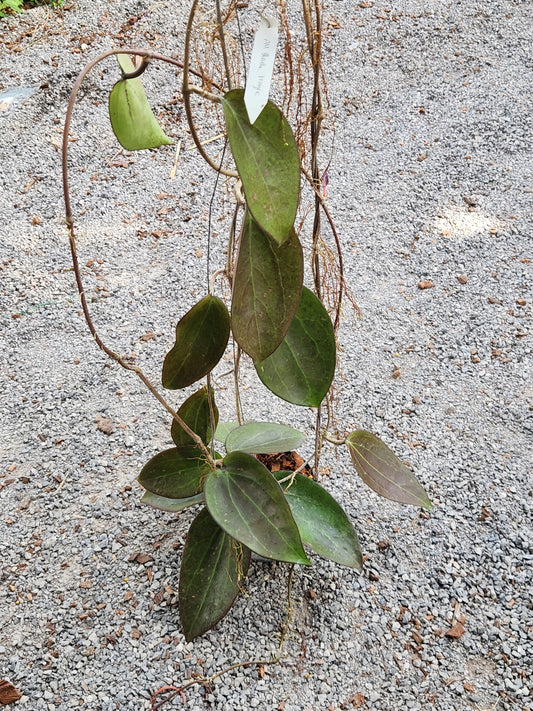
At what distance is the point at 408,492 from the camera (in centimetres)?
99

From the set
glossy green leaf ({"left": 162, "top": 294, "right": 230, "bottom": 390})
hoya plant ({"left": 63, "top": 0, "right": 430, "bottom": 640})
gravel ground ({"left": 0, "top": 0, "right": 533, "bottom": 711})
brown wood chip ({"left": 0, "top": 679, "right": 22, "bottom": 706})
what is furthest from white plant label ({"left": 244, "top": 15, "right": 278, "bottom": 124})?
brown wood chip ({"left": 0, "top": 679, "right": 22, "bottom": 706})

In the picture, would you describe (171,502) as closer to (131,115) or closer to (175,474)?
(175,474)

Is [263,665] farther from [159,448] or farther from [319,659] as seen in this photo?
[159,448]

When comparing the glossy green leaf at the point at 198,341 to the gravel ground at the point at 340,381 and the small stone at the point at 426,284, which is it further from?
the small stone at the point at 426,284

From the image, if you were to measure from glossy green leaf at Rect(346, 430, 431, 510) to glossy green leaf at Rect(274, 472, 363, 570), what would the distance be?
0.29 feet

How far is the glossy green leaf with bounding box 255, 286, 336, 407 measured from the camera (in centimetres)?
83

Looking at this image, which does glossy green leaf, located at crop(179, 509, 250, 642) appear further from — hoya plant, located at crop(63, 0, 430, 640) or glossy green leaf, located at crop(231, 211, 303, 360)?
glossy green leaf, located at crop(231, 211, 303, 360)

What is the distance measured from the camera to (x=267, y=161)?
25.1 inches

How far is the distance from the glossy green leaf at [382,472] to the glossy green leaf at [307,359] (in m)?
0.21

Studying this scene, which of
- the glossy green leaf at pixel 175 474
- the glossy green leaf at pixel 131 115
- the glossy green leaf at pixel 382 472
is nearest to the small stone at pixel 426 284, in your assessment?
the glossy green leaf at pixel 382 472

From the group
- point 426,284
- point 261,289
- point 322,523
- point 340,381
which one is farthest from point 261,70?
point 426,284

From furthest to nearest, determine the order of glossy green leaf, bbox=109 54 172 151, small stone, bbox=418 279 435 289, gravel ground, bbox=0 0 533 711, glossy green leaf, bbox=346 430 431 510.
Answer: small stone, bbox=418 279 435 289, gravel ground, bbox=0 0 533 711, glossy green leaf, bbox=346 430 431 510, glossy green leaf, bbox=109 54 172 151

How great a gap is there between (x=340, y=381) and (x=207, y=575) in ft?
2.39

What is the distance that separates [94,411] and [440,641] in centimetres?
90
